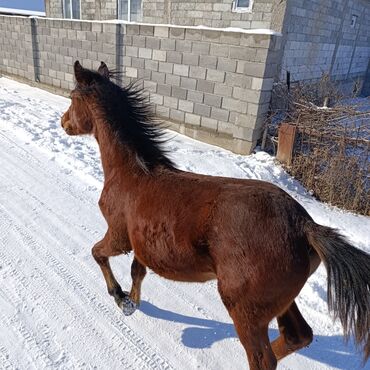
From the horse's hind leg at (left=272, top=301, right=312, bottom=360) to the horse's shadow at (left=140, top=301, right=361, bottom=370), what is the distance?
0.44m

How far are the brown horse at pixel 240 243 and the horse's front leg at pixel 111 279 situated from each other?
0.12 meters

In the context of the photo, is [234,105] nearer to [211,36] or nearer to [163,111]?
[211,36]

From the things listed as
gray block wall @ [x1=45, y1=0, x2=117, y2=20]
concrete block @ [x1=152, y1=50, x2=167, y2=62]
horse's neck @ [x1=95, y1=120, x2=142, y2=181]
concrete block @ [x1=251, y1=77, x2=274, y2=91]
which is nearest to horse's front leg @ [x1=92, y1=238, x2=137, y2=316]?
horse's neck @ [x1=95, y1=120, x2=142, y2=181]

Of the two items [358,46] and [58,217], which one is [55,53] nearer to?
[58,217]

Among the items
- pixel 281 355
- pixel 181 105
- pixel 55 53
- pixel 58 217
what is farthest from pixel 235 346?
pixel 55 53

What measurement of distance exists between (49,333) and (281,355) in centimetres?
163

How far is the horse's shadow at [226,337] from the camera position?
8.02ft

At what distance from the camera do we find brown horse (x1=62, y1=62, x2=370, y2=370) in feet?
5.55

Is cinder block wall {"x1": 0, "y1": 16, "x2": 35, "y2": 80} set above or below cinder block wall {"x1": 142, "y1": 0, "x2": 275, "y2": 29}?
below

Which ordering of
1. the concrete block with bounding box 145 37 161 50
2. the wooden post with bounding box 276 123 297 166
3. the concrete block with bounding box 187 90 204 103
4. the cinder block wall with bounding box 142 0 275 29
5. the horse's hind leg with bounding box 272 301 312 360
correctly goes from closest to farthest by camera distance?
1. the horse's hind leg with bounding box 272 301 312 360
2. the wooden post with bounding box 276 123 297 166
3. the concrete block with bounding box 187 90 204 103
4. the concrete block with bounding box 145 37 161 50
5. the cinder block wall with bounding box 142 0 275 29

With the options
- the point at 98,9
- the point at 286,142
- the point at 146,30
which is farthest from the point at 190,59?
the point at 98,9

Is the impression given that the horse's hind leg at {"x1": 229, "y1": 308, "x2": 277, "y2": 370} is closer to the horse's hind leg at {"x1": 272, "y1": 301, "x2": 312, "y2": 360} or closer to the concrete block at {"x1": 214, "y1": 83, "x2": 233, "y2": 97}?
the horse's hind leg at {"x1": 272, "y1": 301, "x2": 312, "y2": 360}

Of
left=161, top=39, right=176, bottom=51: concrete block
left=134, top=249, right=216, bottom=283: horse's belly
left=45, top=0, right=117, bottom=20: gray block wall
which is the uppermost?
left=45, top=0, right=117, bottom=20: gray block wall

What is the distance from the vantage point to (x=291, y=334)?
2137mm
